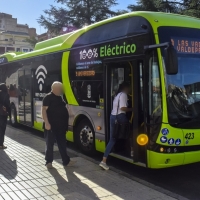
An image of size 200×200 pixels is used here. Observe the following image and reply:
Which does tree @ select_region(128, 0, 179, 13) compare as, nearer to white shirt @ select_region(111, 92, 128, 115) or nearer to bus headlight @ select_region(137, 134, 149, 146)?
white shirt @ select_region(111, 92, 128, 115)

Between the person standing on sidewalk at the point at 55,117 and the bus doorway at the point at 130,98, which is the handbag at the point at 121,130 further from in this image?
the person standing on sidewalk at the point at 55,117

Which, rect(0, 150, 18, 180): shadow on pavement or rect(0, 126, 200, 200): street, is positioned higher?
rect(0, 150, 18, 180): shadow on pavement

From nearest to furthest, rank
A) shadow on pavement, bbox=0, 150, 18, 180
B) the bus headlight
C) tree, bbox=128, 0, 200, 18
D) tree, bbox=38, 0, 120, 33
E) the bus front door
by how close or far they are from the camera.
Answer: the bus headlight
shadow on pavement, bbox=0, 150, 18, 180
the bus front door
tree, bbox=128, 0, 200, 18
tree, bbox=38, 0, 120, 33

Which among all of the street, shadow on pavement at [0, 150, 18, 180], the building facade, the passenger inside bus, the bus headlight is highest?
the building facade

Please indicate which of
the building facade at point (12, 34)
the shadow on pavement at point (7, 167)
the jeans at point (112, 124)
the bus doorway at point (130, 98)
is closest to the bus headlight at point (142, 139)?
the bus doorway at point (130, 98)

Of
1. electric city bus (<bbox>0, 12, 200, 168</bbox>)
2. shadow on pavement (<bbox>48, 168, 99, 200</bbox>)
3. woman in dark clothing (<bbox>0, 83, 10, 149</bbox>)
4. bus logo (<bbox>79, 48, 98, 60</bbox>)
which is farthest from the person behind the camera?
woman in dark clothing (<bbox>0, 83, 10, 149</bbox>)

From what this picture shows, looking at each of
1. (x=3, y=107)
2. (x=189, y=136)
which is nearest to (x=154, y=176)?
(x=189, y=136)

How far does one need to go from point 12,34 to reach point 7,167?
6300 centimetres

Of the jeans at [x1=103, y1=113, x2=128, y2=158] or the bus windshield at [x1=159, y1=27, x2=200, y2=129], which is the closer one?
the bus windshield at [x1=159, y1=27, x2=200, y2=129]

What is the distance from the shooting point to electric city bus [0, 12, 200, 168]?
5297 millimetres

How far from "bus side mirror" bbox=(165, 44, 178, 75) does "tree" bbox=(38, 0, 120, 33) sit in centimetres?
2067

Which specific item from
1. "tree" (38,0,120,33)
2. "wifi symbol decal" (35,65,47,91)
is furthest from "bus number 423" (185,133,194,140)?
"tree" (38,0,120,33)

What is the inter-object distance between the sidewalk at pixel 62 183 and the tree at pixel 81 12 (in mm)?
19437

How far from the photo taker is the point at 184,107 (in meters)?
5.46
